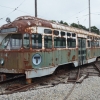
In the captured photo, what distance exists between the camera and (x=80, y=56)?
1224 cm

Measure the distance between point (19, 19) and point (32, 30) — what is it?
101 centimetres

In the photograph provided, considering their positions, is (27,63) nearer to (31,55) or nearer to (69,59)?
(31,55)

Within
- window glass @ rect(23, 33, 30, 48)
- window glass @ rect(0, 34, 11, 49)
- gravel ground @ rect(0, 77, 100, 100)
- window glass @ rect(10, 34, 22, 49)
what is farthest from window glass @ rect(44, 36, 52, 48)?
gravel ground @ rect(0, 77, 100, 100)

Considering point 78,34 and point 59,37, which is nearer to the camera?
point 59,37

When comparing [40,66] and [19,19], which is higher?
[19,19]

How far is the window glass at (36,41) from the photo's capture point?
27.1 feet

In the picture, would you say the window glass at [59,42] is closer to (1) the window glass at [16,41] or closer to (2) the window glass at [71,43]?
(2) the window glass at [71,43]

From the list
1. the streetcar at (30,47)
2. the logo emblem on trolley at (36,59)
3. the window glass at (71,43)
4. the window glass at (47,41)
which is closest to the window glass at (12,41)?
the streetcar at (30,47)

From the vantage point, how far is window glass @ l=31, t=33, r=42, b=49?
27.1 feet

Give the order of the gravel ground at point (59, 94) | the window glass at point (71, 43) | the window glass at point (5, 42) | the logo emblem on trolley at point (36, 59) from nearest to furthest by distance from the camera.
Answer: the gravel ground at point (59, 94) → the logo emblem on trolley at point (36, 59) → the window glass at point (5, 42) → the window glass at point (71, 43)

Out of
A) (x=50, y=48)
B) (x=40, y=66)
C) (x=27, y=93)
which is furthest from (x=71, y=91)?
(x=50, y=48)

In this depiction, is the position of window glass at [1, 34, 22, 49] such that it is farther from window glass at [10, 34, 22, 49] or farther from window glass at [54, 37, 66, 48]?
window glass at [54, 37, 66, 48]

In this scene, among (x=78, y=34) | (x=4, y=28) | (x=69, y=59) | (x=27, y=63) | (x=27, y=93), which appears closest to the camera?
(x=27, y=93)

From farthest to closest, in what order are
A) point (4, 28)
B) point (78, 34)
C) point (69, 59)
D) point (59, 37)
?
Result: 1. point (78, 34)
2. point (69, 59)
3. point (59, 37)
4. point (4, 28)
